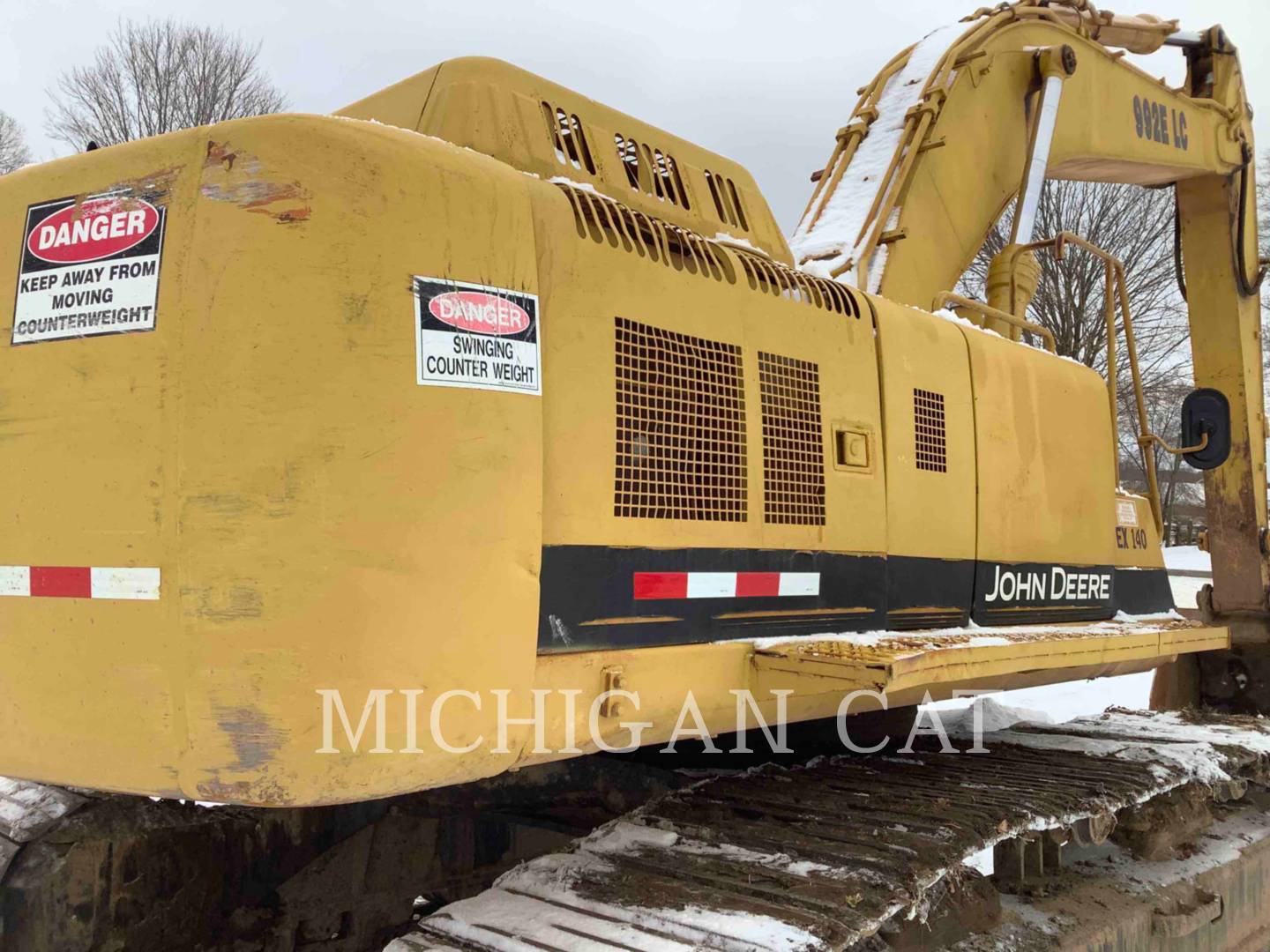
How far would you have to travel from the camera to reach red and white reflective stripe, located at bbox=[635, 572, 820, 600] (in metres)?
2.70

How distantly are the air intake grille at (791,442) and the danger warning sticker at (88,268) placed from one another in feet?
5.07

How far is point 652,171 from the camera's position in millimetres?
3389

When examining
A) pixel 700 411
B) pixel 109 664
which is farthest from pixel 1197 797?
pixel 109 664

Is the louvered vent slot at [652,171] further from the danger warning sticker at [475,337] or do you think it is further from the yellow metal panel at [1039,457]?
the yellow metal panel at [1039,457]

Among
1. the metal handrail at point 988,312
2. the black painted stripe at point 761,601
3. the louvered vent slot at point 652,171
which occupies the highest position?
the louvered vent slot at point 652,171

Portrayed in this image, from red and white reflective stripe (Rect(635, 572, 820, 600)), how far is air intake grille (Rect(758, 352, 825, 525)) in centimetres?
15

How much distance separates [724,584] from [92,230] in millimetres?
1628

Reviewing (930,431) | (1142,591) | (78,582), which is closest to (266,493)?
(78,582)

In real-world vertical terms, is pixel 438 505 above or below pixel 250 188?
below

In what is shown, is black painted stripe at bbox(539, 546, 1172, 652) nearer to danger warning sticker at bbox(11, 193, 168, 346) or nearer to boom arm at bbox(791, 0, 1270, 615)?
danger warning sticker at bbox(11, 193, 168, 346)

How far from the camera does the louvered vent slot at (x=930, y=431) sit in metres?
3.66

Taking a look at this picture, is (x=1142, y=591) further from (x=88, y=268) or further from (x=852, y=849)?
(x=88, y=268)

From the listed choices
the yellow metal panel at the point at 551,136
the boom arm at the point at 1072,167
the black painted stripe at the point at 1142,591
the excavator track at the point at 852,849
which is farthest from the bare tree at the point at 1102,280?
the yellow metal panel at the point at 551,136

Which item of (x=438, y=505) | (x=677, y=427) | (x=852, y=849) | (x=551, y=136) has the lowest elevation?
(x=852, y=849)
